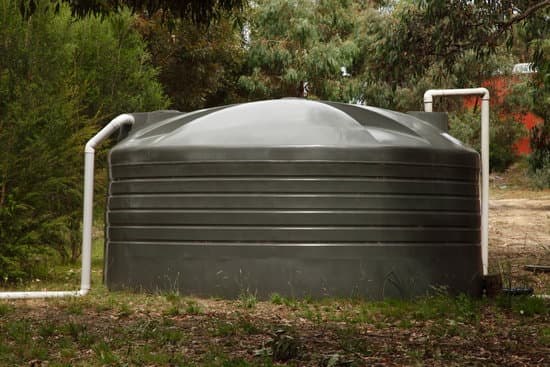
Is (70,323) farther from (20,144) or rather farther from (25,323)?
(20,144)

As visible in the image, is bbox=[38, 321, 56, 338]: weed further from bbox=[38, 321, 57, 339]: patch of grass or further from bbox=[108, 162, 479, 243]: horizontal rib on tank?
bbox=[108, 162, 479, 243]: horizontal rib on tank

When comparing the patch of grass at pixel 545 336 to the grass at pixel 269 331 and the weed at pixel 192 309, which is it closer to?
the grass at pixel 269 331

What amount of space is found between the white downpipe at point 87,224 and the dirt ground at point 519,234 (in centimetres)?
380

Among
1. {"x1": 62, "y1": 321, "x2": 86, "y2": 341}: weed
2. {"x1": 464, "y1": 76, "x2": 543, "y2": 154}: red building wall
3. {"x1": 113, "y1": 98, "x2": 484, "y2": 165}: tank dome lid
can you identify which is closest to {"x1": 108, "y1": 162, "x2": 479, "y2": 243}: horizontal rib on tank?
{"x1": 113, "y1": 98, "x2": 484, "y2": 165}: tank dome lid

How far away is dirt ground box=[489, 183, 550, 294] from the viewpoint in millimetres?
10438

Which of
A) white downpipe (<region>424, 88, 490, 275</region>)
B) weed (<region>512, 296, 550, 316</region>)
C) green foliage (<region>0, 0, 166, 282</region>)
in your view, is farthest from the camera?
green foliage (<region>0, 0, 166, 282</region>)

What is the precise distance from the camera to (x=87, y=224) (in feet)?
28.8

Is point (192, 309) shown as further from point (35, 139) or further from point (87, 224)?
point (35, 139)

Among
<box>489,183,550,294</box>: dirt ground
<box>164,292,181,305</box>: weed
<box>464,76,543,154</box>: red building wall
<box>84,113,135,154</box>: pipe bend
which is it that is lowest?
<box>489,183,550,294</box>: dirt ground

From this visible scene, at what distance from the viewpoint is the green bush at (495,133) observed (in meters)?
30.1

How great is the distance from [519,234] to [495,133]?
49.4ft

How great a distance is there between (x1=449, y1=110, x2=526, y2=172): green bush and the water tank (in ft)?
72.2

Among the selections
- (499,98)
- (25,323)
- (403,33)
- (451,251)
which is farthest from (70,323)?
(499,98)

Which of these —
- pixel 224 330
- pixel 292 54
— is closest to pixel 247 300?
pixel 224 330
